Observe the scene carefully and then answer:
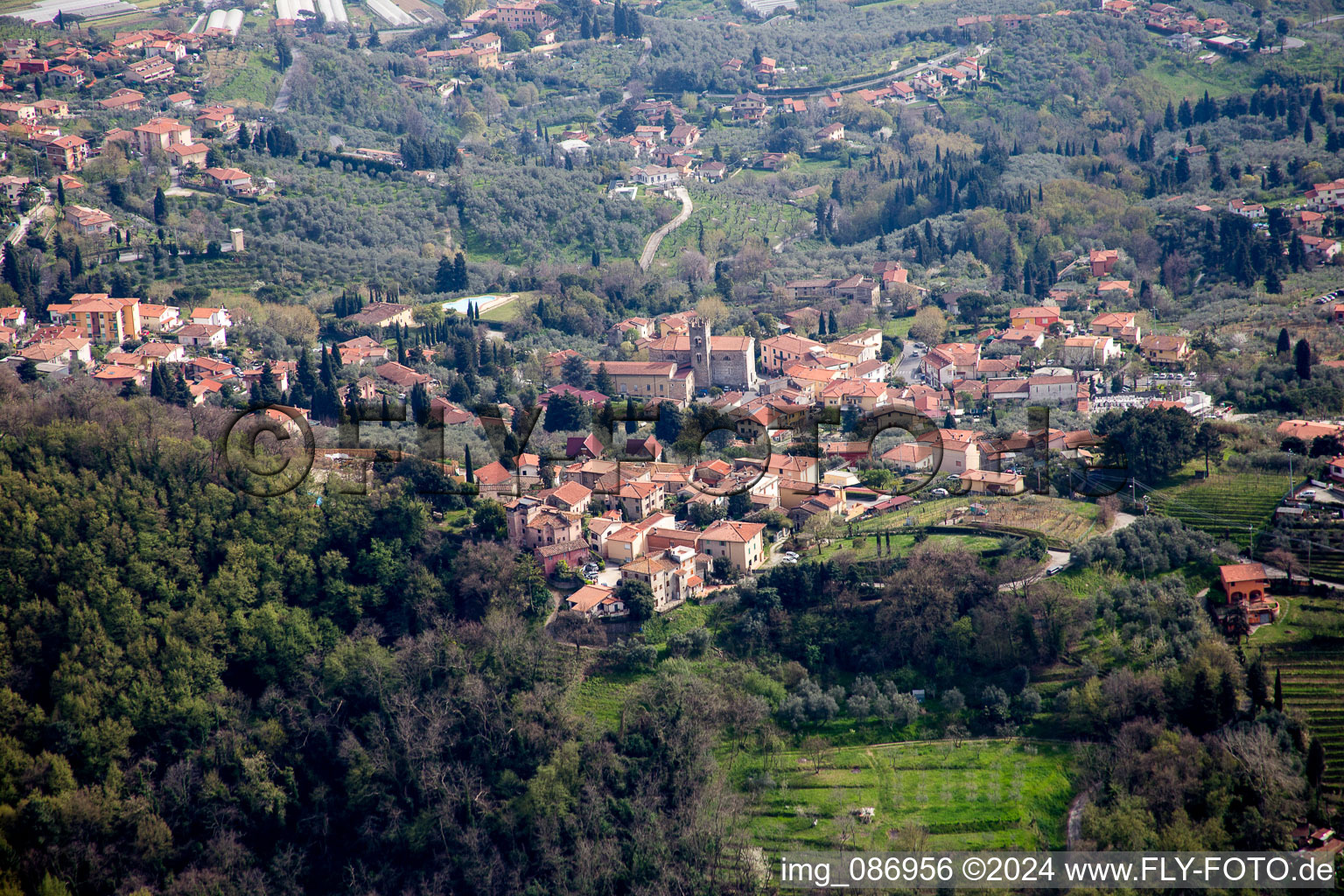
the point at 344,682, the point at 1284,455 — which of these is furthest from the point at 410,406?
the point at 1284,455

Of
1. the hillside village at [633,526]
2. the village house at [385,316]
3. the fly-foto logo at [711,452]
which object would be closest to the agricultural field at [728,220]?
the hillside village at [633,526]

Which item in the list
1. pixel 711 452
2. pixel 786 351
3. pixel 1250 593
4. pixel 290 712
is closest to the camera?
pixel 1250 593

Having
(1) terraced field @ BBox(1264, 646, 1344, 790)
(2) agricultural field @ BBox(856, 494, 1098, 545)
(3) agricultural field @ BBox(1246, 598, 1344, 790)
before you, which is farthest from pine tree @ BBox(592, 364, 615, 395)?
(1) terraced field @ BBox(1264, 646, 1344, 790)

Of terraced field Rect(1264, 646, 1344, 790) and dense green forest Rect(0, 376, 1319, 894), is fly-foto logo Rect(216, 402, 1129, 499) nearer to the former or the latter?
A: dense green forest Rect(0, 376, 1319, 894)

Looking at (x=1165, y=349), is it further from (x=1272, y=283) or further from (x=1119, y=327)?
(x=1272, y=283)

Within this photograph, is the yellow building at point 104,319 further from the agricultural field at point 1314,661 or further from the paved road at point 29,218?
the agricultural field at point 1314,661

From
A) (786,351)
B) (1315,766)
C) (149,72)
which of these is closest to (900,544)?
(1315,766)

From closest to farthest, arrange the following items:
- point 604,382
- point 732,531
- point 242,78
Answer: point 732,531 → point 604,382 → point 242,78
